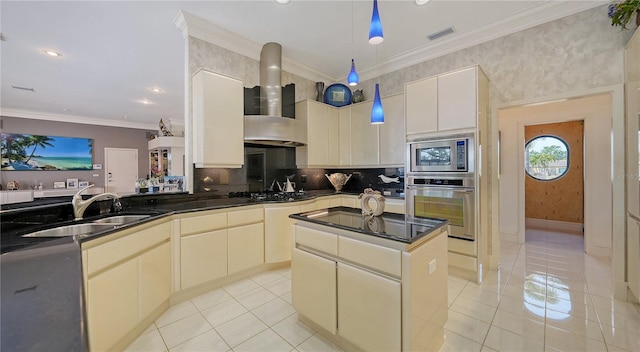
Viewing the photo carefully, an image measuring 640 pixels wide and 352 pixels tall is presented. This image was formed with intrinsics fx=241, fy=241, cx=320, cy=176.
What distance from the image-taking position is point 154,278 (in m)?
1.94

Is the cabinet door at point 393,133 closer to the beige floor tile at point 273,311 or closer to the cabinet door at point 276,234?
the cabinet door at point 276,234

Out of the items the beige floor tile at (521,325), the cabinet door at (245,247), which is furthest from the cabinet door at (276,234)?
the beige floor tile at (521,325)

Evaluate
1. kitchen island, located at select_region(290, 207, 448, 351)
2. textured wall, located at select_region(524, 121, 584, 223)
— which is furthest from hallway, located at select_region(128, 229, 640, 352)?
textured wall, located at select_region(524, 121, 584, 223)

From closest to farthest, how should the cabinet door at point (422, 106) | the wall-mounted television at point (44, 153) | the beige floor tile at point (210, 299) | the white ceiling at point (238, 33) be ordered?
the beige floor tile at point (210, 299)
the white ceiling at point (238, 33)
the cabinet door at point (422, 106)
the wall-mounted television at point (44, 153)

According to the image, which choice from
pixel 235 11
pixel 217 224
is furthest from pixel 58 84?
pixel 217 224

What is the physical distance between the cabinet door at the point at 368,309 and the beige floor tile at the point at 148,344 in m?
1.28

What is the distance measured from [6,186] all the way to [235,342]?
837 centimetres

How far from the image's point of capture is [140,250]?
182 centimetres

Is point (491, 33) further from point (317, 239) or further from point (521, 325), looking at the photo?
point (317, 239)

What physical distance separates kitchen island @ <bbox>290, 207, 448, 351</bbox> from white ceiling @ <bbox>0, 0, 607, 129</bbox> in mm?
2353

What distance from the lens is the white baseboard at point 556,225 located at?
15.7 ft

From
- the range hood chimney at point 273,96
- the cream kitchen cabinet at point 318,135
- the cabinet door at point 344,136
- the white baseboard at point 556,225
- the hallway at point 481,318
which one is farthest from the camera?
the white baseboard at point 556,225

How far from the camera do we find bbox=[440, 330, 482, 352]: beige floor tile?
1628 mm

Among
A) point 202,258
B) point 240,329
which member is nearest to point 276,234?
point 202,258
